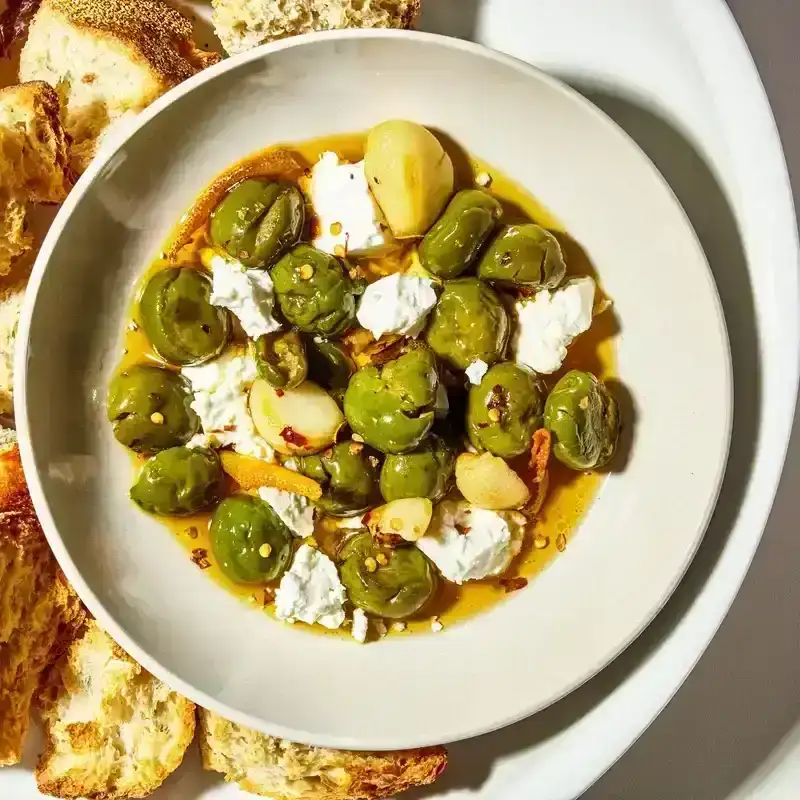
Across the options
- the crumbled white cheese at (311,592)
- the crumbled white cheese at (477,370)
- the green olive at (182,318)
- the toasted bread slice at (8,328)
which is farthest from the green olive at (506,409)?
the toasted bread slice at (8,328)

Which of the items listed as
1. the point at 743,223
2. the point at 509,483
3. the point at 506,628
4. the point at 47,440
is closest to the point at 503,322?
the point at 509,483

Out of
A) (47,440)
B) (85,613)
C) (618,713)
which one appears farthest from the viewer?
(85,613)

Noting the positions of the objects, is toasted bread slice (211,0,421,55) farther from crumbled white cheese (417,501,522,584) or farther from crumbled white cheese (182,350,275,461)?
crumbled white cheese (417,501,522,584)

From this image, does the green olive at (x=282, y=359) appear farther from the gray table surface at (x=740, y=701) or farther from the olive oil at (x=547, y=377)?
the gray table surface at (x=740, y=701)

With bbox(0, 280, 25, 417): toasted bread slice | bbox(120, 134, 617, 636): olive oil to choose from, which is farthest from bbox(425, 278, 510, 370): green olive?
bbox(0, 280, 25, 417): toasted bread slice

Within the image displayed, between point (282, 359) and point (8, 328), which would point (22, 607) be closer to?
point (8, 328)

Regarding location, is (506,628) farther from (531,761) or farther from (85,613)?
(85,613)

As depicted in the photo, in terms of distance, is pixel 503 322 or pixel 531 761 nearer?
pixel 503 322
